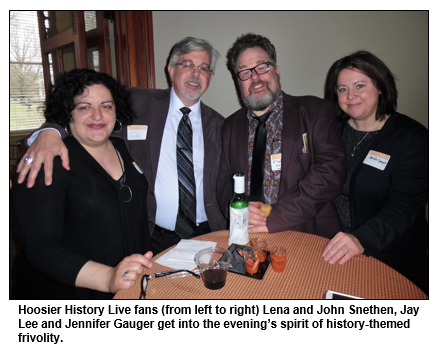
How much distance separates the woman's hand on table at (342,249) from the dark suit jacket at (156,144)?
988 mm

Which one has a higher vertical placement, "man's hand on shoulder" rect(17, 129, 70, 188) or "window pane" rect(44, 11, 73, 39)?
"window pane" rect(44, 11, 73, 39)

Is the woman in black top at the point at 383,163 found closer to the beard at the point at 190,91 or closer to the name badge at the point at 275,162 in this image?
the name badge at the point at 275,162

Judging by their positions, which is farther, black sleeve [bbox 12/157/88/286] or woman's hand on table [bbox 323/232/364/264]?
woman's hand on table [bbox 323/232/364/264]

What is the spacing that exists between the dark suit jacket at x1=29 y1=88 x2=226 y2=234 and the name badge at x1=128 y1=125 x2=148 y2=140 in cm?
3

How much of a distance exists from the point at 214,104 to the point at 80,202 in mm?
2085

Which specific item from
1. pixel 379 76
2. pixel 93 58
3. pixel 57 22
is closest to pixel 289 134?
pixel 379 76

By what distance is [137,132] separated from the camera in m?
2.10

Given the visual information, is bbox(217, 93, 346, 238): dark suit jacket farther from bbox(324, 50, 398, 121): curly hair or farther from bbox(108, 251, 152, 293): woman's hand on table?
bbox(108, 251, 152, 293): woman's hand on table

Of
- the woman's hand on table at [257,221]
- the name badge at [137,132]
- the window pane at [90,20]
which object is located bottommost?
the woman's hand on table at [257,221]

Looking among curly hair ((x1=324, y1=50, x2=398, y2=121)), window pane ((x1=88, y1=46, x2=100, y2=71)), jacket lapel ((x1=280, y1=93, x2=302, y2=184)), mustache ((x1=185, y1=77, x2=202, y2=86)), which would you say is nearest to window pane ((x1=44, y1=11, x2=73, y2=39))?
window pane ((x1=88, y1=46, x2=100, y2=71))

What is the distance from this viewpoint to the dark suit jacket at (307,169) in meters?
1.72

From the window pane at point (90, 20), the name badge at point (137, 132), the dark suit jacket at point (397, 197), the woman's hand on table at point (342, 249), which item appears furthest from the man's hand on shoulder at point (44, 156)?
the window pane at point (90, 20)

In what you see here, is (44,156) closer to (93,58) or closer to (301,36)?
(93,58)

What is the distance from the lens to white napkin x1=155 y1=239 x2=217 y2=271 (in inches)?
50.6
